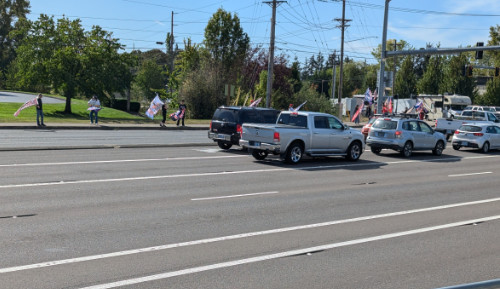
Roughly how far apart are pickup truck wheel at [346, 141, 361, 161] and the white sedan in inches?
358

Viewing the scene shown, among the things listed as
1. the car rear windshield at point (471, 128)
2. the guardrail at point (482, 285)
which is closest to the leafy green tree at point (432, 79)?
the car rear windshield at point (471, 128)

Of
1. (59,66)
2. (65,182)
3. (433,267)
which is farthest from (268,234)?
(59,66)

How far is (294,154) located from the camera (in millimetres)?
19250

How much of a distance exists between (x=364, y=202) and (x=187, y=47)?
1876 inches

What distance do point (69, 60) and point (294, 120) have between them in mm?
27293

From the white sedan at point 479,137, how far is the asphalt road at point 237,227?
11022 mm

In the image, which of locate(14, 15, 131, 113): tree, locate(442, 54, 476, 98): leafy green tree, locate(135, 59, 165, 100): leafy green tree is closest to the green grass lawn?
locate(14, 15, 131, 113): tree

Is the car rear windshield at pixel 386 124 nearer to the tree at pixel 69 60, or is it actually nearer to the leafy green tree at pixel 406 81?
the tree at pixel 69 60

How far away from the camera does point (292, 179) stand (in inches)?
618

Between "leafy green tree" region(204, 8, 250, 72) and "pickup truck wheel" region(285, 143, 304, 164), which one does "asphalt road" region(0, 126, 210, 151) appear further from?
"leafy green tree" region(204, 8, 250, 72)

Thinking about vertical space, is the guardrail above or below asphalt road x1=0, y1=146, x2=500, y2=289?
above

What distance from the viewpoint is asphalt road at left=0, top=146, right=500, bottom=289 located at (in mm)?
6820

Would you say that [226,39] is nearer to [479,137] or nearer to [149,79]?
[149,79]

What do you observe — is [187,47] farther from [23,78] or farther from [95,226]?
[95,226]
